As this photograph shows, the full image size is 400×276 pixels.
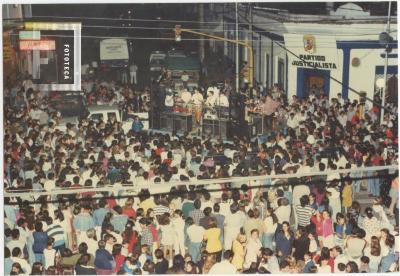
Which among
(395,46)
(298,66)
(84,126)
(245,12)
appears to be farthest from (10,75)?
(395,46)

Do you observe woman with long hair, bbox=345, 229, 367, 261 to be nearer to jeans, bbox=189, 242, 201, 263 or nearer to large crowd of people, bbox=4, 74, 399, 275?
large crowd of people, bbox=4, 74, 399, 275

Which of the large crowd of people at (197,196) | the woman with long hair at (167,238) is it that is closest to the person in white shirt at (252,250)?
the large crowd of people at (197,196)

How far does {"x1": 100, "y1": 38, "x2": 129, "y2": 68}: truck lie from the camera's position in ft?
34.6

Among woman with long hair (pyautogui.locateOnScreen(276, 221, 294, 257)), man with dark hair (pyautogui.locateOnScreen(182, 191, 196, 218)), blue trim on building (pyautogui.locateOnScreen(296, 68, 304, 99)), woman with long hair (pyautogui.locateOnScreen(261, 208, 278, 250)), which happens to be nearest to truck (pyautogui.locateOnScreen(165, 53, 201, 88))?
blue trim on building (pyautogui.locateOnScreen(296, 68, 304, 99))

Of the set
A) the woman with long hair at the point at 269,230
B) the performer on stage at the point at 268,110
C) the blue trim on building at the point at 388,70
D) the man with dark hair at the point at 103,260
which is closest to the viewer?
the man with dark hair at the point at 103,260

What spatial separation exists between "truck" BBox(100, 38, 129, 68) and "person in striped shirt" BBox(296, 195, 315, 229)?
3069 mm

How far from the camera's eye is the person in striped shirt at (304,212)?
34.1 feet

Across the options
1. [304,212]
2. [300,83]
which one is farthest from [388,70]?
[304,212]

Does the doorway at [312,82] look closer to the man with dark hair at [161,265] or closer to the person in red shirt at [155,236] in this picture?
the person in red shirt at [155,236]

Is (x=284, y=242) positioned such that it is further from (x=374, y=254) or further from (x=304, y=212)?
(x=374, y=254)

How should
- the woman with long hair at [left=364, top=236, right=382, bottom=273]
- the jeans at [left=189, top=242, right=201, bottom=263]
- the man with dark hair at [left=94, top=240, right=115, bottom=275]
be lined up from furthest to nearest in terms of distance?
1. the jeans at [left=189, top=242, right=201, bottom=263]
2. the man with dark hair at [left=94, top=240, right=115, bottom=275]
3. the woman with long hair at [left=364, top=236, right=382, bottom=273]

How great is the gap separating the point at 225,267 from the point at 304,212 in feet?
4.23

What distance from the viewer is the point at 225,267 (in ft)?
33.5

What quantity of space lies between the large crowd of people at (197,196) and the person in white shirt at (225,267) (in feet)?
0.04
